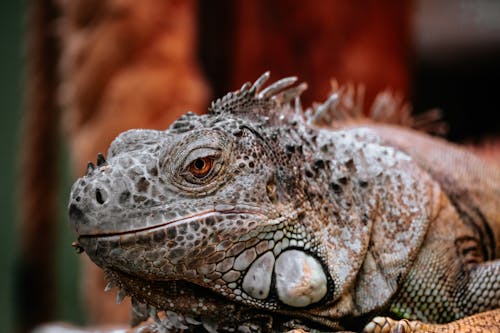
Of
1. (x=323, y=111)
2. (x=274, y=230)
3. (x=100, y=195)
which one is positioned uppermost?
(x=323, y=111)

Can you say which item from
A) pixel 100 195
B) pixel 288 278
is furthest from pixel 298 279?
pixel 100 195

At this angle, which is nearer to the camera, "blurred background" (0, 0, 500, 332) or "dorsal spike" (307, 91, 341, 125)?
"dorsal spike" (307, 91, 341, 125)

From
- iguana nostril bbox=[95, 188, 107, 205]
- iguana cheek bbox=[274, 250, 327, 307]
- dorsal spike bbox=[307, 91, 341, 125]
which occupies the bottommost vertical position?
iguana cheek bbox=[274, 250, 327, 307]

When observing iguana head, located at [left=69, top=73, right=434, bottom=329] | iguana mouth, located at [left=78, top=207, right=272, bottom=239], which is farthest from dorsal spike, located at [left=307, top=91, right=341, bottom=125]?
iguana mouth, located at [left=78, top=207, right=272, bottom=239]

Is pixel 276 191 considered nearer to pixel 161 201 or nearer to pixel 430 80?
pixel 161 201

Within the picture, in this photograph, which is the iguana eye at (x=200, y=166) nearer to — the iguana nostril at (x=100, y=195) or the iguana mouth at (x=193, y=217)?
the iguana mouth at (x=193, y=217)

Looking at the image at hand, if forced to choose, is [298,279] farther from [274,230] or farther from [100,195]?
[100,195]

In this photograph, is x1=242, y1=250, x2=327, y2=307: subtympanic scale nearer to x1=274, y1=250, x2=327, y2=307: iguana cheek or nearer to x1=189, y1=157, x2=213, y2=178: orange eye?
x1=274, y1=250, x2=327, y2=307: iguana cheek
